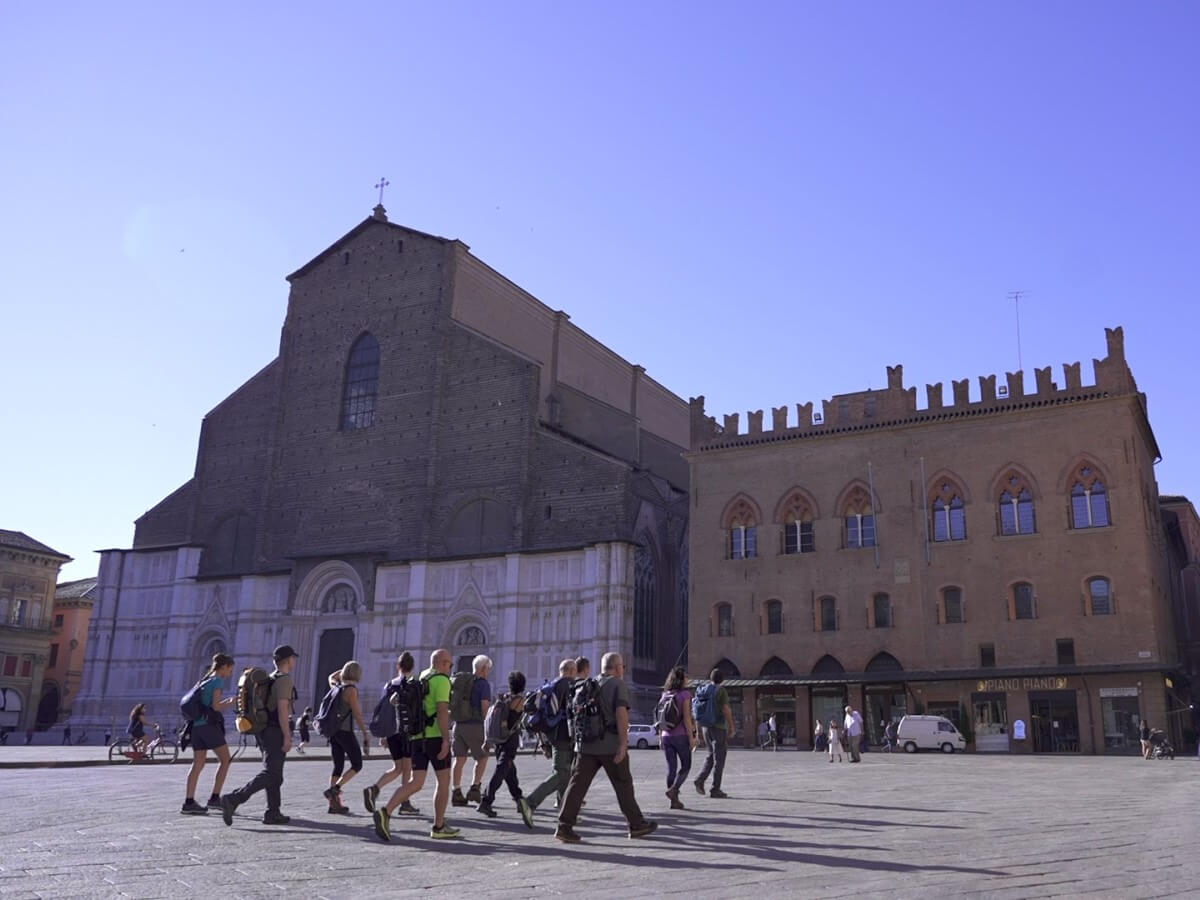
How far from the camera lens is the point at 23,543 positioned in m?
60.5

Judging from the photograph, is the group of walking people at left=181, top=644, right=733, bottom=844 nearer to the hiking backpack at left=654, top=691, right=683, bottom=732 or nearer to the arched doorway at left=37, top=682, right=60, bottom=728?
the hiking backpack at left=654, top=691, right=683, bottom=732

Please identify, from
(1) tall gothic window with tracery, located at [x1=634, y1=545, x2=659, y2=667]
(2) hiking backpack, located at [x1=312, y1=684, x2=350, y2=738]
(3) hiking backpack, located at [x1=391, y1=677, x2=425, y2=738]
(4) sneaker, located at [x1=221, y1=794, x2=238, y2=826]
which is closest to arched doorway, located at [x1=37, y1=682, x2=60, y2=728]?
(1) tall gothic window with tracery, located at [x1=634, y1=545, x2=659, y2=667]

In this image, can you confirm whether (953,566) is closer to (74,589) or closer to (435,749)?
(435,749)

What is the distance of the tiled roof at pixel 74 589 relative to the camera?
218 ft

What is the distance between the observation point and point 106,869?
719 centimetres

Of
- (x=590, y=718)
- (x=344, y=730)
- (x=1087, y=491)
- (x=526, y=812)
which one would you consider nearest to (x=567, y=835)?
(x=590, y=718)

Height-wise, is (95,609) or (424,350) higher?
(424,350)

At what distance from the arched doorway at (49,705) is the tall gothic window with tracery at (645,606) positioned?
40.5 m

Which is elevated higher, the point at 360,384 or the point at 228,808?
the point at 360,384

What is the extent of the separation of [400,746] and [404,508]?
118 ft

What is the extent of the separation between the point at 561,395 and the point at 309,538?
42.2 feet

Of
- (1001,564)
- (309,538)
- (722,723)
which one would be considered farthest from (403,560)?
(722,723)

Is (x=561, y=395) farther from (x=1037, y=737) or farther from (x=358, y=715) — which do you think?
(x=358, y=715)

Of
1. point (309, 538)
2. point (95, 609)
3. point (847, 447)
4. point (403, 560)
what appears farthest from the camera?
point (95, 609)
